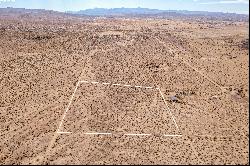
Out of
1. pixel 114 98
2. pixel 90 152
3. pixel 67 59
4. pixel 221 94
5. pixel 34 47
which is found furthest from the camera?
pixel 34 47

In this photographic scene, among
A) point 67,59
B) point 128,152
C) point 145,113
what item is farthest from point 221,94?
point 67,59

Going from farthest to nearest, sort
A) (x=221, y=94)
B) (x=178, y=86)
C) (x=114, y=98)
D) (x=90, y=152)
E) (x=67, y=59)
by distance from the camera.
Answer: (x=67, y=59), (x=178, y=86), (x=221, y=94), (x=114, y=98), (x=90, y=152)

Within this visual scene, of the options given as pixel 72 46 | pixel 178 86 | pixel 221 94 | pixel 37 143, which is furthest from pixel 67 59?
pixel 37 143

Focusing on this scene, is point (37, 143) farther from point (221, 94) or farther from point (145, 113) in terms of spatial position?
point (221, 94)

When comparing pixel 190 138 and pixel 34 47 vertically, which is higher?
pixel 34 47

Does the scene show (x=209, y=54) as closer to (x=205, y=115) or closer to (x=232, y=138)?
(x=205, y=115)

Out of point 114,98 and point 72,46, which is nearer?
point 114,98
